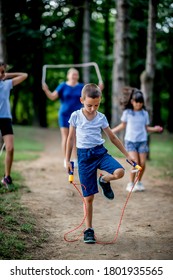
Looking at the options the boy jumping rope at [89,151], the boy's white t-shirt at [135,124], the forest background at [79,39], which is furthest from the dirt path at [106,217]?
the forest background at [79,39]

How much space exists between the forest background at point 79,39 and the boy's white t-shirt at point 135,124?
3.84m

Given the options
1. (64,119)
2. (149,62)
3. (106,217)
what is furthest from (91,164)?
(149,62)

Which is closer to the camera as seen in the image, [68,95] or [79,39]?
[68,95]

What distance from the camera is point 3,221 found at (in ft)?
18.0

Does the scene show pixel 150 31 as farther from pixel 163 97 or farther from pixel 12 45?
pixel 163 97

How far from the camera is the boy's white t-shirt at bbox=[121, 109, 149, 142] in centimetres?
803

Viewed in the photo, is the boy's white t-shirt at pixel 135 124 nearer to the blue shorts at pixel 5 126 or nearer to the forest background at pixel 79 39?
the blue shorts at pixel 5 126

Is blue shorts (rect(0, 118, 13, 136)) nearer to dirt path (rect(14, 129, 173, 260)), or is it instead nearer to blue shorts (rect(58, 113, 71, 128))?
dirt path (rect(14, 129, 173, 260))

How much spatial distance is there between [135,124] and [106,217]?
7.55ft

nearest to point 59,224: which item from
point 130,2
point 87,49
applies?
point 130,2

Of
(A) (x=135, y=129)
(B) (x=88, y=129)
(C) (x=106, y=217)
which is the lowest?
(C) (x=106, y=217)

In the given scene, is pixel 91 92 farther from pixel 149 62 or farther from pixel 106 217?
pixel 149 62

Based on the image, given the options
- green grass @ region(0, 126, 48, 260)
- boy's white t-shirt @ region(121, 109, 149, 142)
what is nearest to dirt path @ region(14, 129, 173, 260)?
green grass @ region(0, 126, 48, 260)

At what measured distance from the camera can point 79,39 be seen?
972 inches
